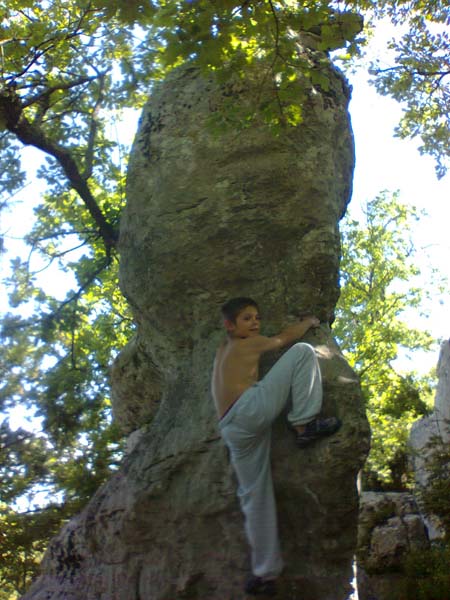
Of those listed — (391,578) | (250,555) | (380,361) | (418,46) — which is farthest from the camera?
(380,361)

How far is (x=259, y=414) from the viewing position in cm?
559

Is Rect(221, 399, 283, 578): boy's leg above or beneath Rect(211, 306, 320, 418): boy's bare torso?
beneath

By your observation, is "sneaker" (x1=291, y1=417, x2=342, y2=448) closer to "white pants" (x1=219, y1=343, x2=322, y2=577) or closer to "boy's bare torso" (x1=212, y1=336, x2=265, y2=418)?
"white pants" (x1=219, y1=343, x2=322, y2=577)

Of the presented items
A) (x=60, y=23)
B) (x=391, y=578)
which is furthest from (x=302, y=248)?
(x=60, y=23)

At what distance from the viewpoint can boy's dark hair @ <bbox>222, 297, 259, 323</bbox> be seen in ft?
19.9

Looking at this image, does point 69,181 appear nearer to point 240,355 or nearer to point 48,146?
point 48,146

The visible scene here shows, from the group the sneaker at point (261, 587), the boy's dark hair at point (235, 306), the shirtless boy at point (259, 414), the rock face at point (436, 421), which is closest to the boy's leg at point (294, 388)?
the shirtless boy at point (259, 414)

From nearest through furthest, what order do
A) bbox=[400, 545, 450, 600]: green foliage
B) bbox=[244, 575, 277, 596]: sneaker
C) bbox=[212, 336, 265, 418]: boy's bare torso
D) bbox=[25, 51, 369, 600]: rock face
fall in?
bbox=[244, 575, 277, 596]: sneaker < bbox=[25, 51, 369, 600]: rock face < bbox=[212, 336, 265, 418]: boy's bare torso < bbox=[400, 545, 450, 600]: green foliage

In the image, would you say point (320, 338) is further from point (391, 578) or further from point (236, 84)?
point (391, 578)

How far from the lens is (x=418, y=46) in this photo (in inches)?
450

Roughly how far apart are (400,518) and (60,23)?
28.6ft

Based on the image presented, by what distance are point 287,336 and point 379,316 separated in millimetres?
15473

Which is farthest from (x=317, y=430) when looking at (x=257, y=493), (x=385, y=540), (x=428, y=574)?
(x=385, y=540)

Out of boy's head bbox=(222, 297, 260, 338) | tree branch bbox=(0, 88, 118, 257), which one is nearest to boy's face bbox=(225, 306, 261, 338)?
boy's head bbox=(222, 297, 260, 338)
